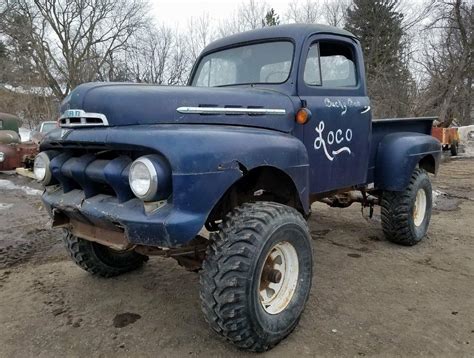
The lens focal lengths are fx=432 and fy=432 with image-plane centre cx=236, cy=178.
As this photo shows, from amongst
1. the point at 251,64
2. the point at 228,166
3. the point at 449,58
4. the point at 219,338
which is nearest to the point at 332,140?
the point at 251,64

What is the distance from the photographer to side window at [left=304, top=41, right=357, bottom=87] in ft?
11.6

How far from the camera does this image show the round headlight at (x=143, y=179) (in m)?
2.28

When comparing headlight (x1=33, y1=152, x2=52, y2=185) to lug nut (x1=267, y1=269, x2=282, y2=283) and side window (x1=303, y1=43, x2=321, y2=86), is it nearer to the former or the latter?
lug nut (x1=267, y1=269, x2=282, y2=283)

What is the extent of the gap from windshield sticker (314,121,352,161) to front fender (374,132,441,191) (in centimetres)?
80

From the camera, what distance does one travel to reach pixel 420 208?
514 centimetres

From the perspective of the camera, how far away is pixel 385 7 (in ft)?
90.5

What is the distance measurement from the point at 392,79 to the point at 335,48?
20677 mm

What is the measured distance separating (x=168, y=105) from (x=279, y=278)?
132 cm

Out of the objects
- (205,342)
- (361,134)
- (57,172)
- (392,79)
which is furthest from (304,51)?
(392,79)

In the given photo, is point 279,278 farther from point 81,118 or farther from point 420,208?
point 420,208

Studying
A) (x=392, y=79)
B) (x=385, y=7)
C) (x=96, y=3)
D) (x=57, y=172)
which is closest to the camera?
(x=57, y=172)

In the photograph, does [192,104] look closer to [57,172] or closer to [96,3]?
[57,172]

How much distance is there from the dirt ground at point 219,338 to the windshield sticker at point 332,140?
1.15m

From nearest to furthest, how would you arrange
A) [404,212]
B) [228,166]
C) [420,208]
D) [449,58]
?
[228,166] < [404,212] < [420,208] < [449,58]
